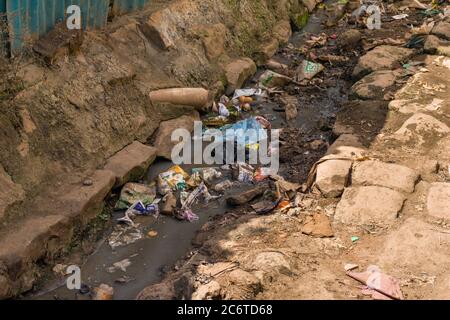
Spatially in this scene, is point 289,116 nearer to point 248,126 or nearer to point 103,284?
point 248,126

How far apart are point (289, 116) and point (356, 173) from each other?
7.26ft

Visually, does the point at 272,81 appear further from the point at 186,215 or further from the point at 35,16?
the point at 35,16

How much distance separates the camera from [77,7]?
6328 mm

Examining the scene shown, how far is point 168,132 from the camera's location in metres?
6.59

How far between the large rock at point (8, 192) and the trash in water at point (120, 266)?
3.08 feet

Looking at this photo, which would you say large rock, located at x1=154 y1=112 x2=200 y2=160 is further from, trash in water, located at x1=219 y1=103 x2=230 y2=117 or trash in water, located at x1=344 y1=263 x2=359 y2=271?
trash in water, located at x1=344 y1=263 x2=359 y2=271

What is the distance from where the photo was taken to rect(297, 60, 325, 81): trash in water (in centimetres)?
847

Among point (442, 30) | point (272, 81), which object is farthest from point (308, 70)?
point (442, 30)

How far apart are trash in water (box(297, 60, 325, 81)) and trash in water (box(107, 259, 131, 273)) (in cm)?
446

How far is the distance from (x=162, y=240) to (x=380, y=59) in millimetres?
4481

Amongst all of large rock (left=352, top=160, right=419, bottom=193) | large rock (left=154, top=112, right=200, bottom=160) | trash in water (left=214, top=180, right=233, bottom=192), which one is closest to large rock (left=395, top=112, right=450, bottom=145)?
large rock (left=352, top=160, right=419, bottom=193)

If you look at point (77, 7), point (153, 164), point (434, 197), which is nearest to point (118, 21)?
point (77, 7)

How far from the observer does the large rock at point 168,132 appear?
6391 millimetres

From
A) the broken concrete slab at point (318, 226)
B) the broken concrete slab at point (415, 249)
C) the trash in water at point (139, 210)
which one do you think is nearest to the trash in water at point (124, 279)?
the trash in water at point (139, 210)
